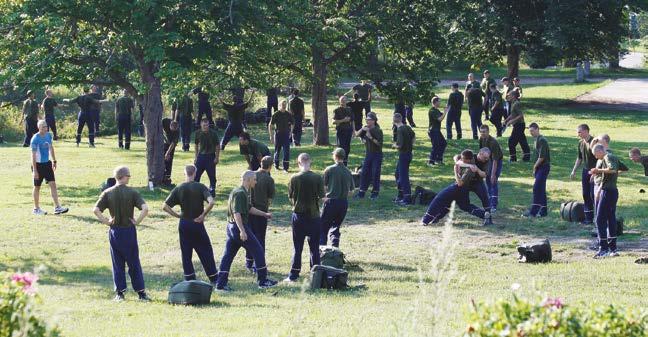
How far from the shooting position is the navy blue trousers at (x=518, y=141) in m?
27.2

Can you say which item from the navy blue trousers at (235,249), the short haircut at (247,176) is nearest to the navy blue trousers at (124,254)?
the navy blue trousers at (235,249)

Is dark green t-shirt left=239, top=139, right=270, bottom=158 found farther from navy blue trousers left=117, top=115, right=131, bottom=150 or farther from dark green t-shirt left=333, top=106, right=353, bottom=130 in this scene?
navy blue trousers left=117, top=115, right=131, bottom=150

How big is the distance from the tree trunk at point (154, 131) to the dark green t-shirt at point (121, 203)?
11140mm

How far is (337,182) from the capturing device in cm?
1672

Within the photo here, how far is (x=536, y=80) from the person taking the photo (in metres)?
59.1

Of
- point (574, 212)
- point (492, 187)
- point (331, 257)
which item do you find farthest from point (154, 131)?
point (331, 257)

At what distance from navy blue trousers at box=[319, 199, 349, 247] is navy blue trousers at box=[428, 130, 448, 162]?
33.0 feet

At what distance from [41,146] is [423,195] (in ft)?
25.8

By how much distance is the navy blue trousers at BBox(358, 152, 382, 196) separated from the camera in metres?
23.0

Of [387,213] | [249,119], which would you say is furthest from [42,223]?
[249,119]

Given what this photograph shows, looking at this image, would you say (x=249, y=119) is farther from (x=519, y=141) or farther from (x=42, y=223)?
(x=42, y=223)

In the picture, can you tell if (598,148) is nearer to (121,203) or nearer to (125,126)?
(121,203)

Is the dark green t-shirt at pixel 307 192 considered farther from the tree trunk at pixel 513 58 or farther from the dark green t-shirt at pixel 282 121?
the tree trunk at pixel 513 58

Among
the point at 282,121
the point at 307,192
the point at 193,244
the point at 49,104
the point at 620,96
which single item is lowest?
the point at 193,244
